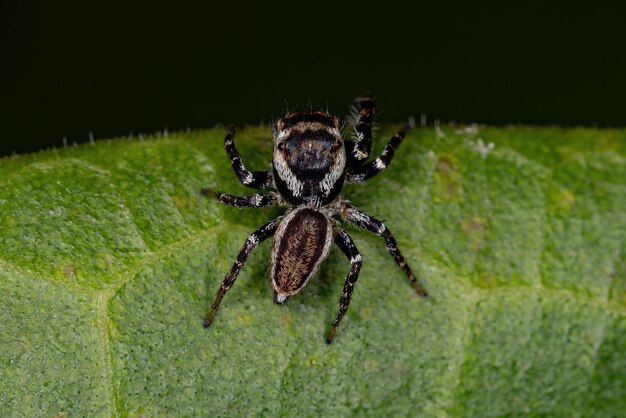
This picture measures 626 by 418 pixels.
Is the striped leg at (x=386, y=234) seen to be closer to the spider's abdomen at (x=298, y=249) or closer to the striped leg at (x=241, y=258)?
the spider's abdomen at (x=298, y=249)

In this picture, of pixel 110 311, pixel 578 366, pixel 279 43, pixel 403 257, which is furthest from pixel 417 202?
pixel 279 43

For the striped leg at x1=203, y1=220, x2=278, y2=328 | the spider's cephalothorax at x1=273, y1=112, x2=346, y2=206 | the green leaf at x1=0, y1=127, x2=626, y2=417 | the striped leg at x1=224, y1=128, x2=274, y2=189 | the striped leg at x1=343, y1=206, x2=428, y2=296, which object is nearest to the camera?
the green leaf at x1=0, y1=127, x2=626, y2=417

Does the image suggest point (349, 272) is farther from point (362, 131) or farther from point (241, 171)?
point (362, 131)

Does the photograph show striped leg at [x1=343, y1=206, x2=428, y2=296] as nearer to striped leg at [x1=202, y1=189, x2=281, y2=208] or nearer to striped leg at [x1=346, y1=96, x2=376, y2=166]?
striped leg at [x1=346, y1=96, x2=376, y2=166]

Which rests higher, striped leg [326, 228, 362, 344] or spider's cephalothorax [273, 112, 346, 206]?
spider's cephalothorax [273, 112, 346, 206]

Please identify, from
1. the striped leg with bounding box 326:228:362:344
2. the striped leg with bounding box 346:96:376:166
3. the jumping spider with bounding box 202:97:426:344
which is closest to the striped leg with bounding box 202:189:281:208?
the jumping spider with bounding box 202:97:426:344

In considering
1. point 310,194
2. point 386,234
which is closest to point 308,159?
point 310,194

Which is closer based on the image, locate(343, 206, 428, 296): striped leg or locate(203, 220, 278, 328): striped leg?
locate(203, 220, 278, 328): striped leg

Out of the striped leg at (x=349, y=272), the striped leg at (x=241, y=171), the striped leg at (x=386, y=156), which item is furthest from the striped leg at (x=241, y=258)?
the striped leg at (x=386, y=156)
